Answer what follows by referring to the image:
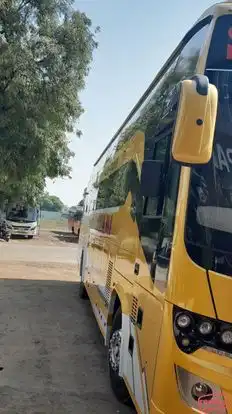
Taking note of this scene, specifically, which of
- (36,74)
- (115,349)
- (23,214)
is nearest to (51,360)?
(115,349)

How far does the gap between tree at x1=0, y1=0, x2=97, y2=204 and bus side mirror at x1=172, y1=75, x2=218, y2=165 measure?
1506cm

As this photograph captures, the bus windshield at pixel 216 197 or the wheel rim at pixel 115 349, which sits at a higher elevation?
the bus windshield at pixel 216 197

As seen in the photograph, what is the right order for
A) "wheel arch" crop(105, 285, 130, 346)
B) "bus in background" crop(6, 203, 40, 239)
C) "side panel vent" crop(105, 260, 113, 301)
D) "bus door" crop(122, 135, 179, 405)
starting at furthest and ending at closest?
"bus in background" crop(6, 203, 40, 239)
"side panel vent" crop(105, 260, 113, 301)
"wheel arch" crop(105, 285, 130, 346)
"bus door" crop(122, 135, 179, 405)

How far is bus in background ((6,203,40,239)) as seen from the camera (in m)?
A: 29.3

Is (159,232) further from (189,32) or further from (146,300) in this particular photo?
(189,32)

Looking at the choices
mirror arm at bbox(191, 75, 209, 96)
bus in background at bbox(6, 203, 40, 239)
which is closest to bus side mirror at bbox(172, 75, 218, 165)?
mirror arm at bbox(191, 75, 209, 96)

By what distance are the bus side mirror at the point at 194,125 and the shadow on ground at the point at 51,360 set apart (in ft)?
9.55

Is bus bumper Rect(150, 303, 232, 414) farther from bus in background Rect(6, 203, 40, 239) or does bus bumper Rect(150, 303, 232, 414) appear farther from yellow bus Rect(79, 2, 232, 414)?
bus in background Rect(6, 203, 40, 239)

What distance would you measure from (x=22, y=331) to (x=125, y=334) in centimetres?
343

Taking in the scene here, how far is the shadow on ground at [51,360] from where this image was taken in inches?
181

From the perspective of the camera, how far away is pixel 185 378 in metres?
2.88

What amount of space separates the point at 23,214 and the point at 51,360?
81.0 ft

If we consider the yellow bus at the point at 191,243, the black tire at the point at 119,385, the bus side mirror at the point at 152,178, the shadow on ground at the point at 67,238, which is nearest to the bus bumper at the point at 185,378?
the yellow bus at the point at 191,243

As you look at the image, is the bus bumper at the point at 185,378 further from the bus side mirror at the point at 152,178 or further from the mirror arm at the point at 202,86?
the mirror arm at the point at 202,86
